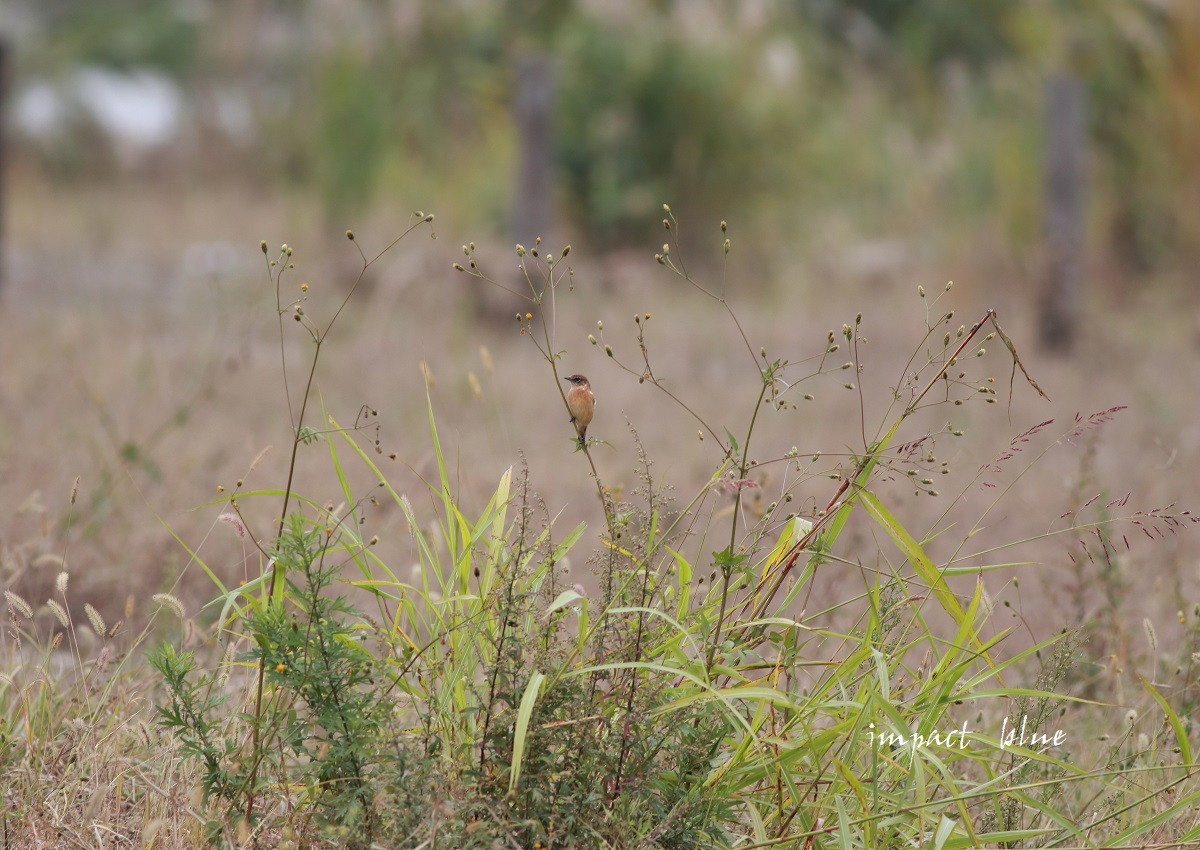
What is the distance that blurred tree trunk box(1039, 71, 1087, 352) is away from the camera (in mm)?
7121

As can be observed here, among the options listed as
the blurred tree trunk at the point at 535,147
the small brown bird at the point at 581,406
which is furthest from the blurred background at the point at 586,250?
the small brown bird at the point at 581,406

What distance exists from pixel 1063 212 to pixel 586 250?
362 cm

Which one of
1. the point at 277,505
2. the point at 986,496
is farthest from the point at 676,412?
the point at 277,505

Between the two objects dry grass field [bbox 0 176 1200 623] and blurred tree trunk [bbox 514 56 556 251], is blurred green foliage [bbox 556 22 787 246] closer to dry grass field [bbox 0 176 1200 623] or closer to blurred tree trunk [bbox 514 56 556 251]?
dry grass field [bbox 0 176 1200 623]

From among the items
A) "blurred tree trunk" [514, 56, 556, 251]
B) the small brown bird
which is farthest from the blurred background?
the small brown bird

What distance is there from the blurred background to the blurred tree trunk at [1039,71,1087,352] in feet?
0.07

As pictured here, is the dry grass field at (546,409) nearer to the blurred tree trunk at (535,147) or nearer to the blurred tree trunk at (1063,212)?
the blurred tree trunk at (1063,212)

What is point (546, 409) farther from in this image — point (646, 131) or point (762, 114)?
point (762, 114)

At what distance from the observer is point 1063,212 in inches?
283

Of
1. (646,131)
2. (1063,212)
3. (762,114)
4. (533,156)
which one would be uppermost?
(762,114)

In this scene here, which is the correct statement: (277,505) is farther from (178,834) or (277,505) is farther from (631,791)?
(631,791)

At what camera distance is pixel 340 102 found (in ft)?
28.7

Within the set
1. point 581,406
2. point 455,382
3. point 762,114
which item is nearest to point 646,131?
point 762,114

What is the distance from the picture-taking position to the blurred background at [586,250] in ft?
13.8
